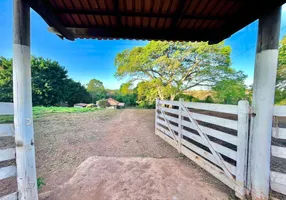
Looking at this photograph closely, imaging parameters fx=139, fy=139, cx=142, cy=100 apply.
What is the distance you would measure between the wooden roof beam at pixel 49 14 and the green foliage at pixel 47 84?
52.8 ft

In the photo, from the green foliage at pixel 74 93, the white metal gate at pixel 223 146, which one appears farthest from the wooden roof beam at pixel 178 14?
the green foliage at pixel 74 93

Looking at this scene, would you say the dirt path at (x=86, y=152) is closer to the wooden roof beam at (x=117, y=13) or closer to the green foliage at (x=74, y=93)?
the wooden roof beam at (x=117, y=13)

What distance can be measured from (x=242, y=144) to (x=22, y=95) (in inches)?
97.1

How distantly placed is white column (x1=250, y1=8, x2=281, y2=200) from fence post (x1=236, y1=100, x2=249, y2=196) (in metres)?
0.10

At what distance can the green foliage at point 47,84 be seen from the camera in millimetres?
14281

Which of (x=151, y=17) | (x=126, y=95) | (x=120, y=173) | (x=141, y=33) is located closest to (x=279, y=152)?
(x=120, y=173)

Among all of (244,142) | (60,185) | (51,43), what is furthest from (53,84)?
(244,142)

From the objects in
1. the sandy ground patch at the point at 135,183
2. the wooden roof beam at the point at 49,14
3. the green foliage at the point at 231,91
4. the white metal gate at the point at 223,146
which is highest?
the wooden roof beam at the point at 49,14

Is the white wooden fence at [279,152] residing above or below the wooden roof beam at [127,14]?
below

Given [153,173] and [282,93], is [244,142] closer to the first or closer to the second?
[153,173]

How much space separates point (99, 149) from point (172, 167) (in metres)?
1.83

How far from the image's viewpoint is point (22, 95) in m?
1.34

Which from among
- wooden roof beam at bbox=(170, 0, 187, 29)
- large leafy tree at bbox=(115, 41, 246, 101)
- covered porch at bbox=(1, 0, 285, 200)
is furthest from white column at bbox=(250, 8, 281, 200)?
large leafy tree at bbox=(115, 41, 246, 101)

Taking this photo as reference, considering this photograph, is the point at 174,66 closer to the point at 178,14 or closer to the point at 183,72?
the point at 183,72
